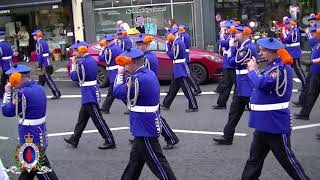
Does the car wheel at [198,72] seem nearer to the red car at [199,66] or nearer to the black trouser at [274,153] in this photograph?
the red car at [199,66]

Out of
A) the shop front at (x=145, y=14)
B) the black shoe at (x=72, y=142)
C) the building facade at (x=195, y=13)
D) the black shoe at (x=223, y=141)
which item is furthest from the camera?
the shop front at (x=145, y=14)

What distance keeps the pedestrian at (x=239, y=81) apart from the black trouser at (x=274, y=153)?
2.25m

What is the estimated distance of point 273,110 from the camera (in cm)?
652

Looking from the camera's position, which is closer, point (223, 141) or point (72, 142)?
point (223, 141)

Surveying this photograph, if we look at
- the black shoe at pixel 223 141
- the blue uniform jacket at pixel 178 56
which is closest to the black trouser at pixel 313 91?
the black shoe at pixel 223 141

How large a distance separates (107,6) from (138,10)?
1.25 m

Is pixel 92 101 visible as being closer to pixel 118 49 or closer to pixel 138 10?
pixel 118 49

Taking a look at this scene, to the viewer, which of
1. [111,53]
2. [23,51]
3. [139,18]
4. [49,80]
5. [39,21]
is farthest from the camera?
[39,21]

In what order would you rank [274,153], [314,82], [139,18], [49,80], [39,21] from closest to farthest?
[274,153] < [314,82] < [49,80] < [139,18] < [39,21]

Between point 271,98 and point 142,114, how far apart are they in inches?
59.1

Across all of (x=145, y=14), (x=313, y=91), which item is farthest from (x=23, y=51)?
(x=313, y=91)

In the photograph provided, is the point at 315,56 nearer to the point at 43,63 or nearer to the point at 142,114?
the point at 142,114

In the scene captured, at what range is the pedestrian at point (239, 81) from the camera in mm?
8867

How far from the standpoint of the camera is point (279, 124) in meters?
6.47
